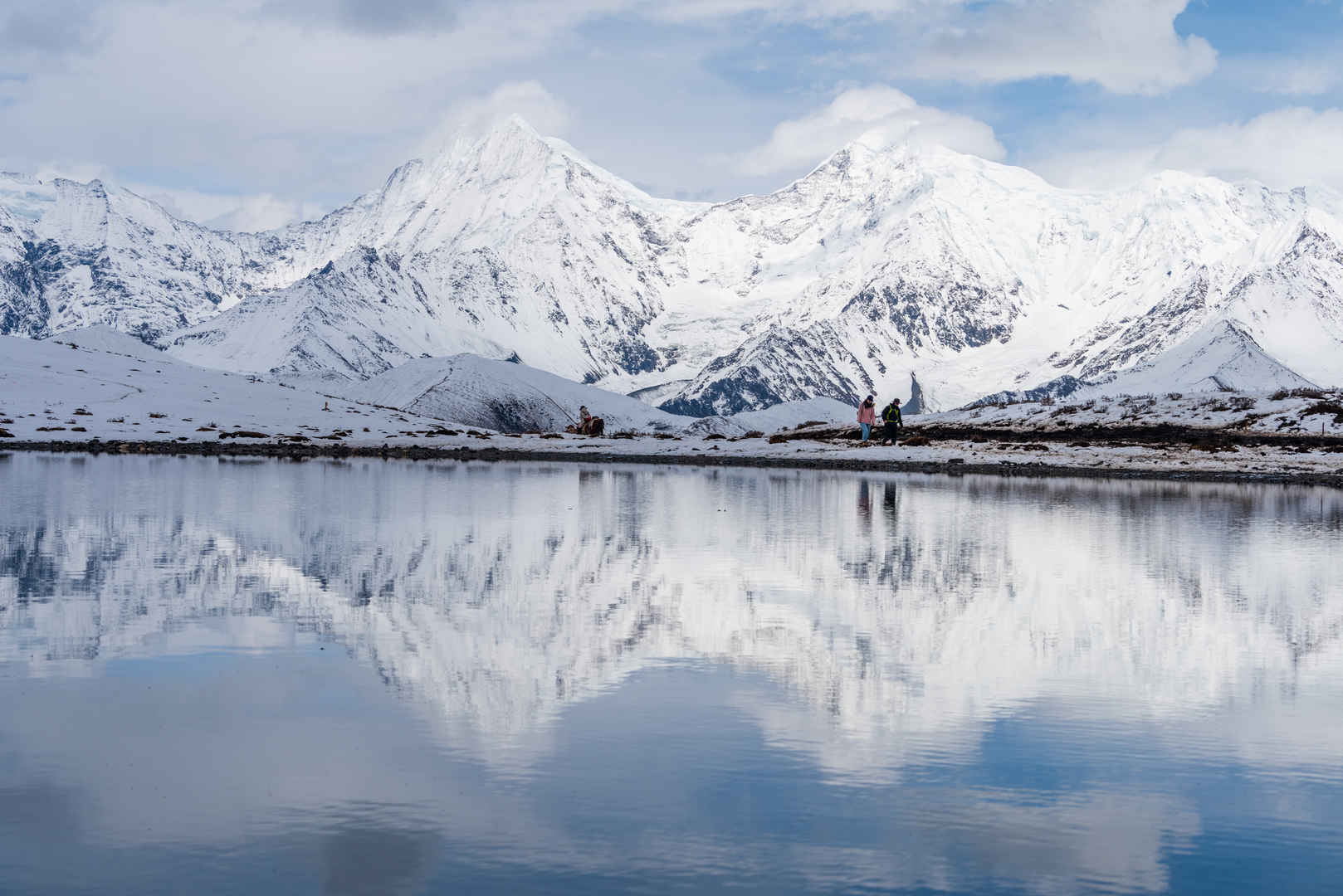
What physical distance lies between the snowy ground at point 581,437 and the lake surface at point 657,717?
129 ft

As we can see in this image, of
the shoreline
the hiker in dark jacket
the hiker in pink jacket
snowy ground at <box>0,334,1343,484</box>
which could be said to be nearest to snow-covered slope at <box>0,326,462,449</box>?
snowy ground at <box>0,334,1343,484</box>

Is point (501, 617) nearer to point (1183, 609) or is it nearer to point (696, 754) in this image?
point (696, 754)

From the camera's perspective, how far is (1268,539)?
110 feet

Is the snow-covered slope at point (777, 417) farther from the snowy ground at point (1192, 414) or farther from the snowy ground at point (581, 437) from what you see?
the snowy ground at point (1192, 414)

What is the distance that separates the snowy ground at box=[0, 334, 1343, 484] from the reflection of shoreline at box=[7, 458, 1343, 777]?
27769 millimetres

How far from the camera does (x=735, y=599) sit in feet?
74.0

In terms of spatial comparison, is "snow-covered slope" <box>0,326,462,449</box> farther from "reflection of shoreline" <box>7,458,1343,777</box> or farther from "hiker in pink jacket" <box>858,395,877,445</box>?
"reflection of shoreline" <box>7,458,1343,777</box>

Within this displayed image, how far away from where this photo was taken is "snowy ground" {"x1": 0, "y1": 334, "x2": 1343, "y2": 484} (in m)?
68.9

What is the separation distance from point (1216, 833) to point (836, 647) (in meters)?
7.34

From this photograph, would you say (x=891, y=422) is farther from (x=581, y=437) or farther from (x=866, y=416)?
(x=581, y=437)

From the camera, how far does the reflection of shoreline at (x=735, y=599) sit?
52.5ft

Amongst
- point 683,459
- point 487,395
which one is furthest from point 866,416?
point 487,395

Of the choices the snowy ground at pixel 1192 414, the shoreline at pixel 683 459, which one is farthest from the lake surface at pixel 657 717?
the snowy ground at pixel 1192 414

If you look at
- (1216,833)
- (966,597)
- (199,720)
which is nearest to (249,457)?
(966,597)
